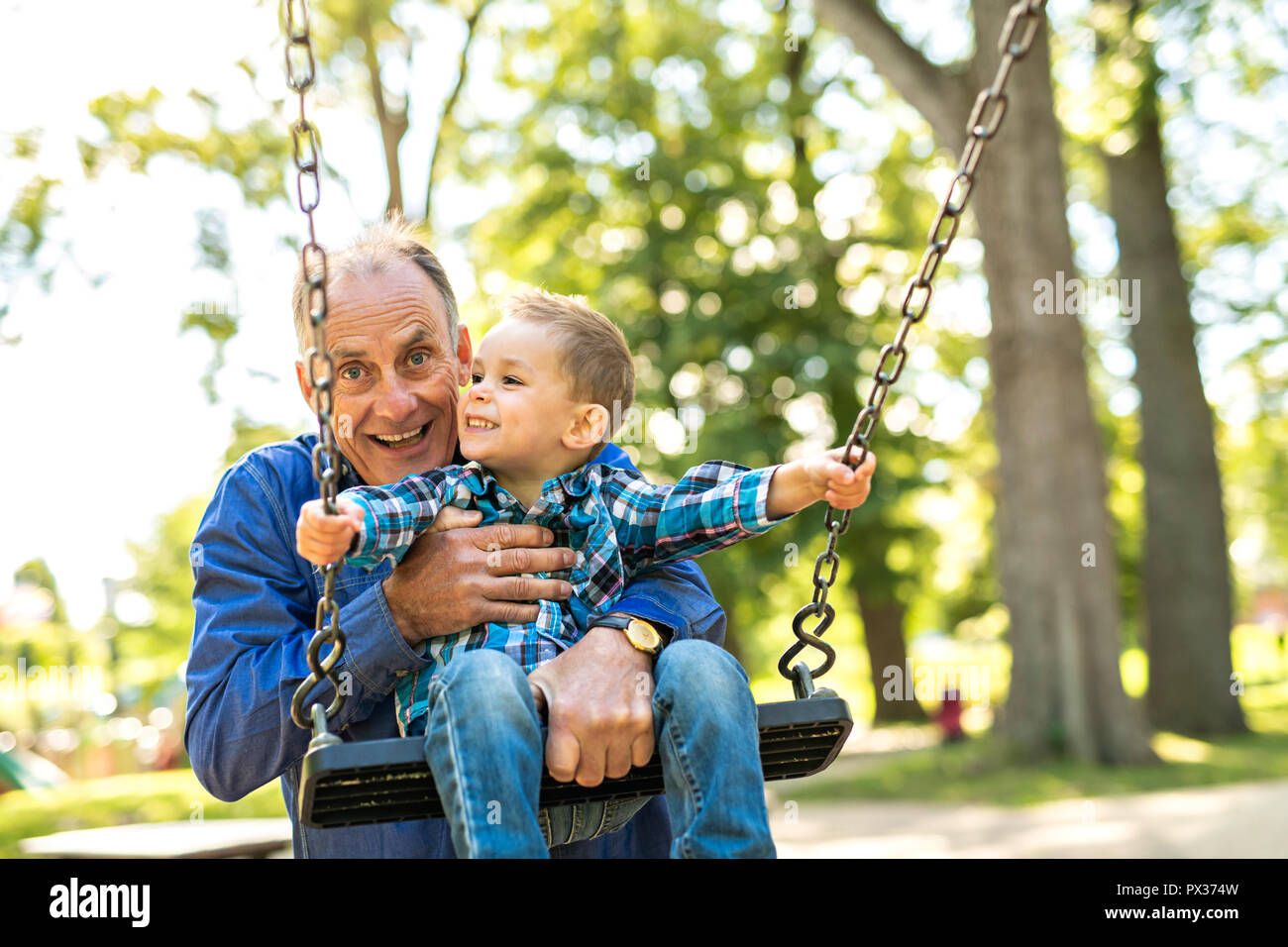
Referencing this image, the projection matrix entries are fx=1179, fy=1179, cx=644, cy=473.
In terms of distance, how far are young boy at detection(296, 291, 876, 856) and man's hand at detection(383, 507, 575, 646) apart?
1.8 inches

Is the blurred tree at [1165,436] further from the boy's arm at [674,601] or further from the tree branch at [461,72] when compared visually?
the boy's arm at [674,601]

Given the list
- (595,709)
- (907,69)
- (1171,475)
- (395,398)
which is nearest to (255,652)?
(395,398)

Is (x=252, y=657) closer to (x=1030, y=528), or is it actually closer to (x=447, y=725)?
(x=447, y=725)

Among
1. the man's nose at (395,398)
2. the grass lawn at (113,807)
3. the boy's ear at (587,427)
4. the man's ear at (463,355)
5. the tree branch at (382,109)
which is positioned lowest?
the grass lawn at (113,807)

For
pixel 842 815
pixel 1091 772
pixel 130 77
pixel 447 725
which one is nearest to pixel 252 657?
pixel 447 725

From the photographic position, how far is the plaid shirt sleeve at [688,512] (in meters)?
2.41

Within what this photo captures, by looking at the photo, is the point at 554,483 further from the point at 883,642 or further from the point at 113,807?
the point at 883,642

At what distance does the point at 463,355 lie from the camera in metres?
2.96

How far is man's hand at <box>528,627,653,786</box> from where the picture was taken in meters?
2.11

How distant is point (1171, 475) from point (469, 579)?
13.6 metres

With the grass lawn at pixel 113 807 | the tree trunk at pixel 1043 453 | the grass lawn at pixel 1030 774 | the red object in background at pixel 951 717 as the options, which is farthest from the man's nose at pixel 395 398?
the red object in background at pixel 951 717

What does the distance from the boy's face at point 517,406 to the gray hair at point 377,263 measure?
13.3 inches
